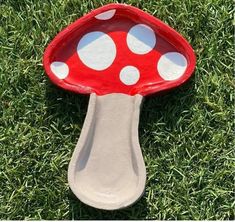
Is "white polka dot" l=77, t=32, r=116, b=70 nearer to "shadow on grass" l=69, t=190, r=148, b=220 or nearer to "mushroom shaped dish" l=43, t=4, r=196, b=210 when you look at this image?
"mushroom shaped dish" l=43, t=4, r=196, b=210

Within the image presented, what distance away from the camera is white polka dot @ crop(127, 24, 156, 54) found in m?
1.76

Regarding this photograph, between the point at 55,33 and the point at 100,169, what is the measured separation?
36 centimetres

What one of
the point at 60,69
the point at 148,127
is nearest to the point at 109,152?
the point at 148,127

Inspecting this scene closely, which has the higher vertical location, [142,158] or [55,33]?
[55,33]

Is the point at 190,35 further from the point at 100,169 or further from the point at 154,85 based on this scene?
the point at 100,169

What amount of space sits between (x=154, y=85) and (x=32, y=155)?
345 millimetres

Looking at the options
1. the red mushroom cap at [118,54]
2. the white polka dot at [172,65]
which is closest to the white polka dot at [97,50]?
the red mushroom cap at [118,54]

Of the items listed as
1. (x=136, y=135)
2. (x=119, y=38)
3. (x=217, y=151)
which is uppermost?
(x=119, y=38)

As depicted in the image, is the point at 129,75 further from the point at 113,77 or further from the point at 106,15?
the point at 106,15

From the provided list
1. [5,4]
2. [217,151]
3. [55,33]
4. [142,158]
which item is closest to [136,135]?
[142,158]

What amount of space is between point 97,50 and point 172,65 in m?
0.19

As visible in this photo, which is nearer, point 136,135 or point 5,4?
point 136,135

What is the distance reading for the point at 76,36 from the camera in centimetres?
177

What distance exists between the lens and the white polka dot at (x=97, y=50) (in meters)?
1.76
